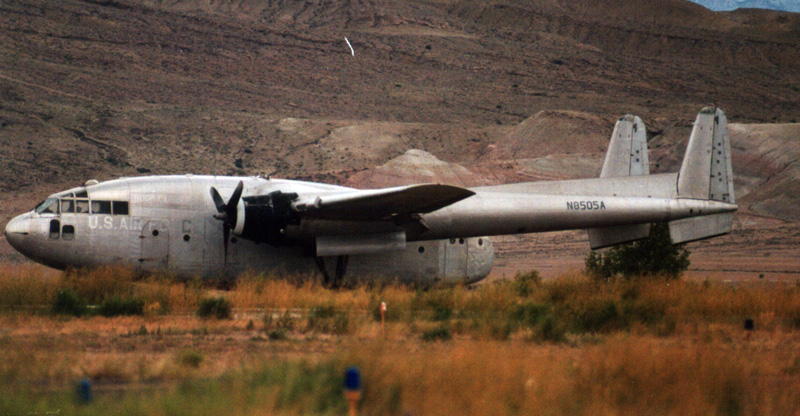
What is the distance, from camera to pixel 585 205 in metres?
24.0

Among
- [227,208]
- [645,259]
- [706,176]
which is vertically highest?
[706,176]

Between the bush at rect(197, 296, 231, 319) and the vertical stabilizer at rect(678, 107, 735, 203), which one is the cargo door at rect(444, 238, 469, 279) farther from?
the bush at rect(197, 296, 231, 319)

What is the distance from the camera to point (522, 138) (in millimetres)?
71750

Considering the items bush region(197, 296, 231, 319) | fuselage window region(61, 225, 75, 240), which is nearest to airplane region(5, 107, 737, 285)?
fuselage window region(61, 225, 75, 240)

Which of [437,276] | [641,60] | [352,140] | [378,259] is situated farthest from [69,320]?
[641,60]

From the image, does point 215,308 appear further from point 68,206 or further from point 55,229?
point 68,206

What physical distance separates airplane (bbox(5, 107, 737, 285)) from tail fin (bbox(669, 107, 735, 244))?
0.03 metres

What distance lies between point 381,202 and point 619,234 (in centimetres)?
763

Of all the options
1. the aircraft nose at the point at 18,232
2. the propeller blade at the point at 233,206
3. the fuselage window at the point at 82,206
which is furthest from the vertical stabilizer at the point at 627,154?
the aircraft nose at the point at 18,232

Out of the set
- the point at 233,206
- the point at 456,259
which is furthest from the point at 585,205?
the point at 233,206

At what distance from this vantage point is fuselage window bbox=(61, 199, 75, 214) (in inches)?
814

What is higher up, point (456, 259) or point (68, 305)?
point (456, 259)

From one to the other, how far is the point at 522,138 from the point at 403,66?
3172 centimetres

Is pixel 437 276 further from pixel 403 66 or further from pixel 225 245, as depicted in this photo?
pixel 403 66
